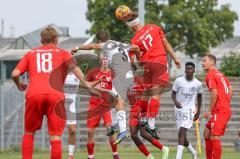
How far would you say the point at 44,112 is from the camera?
14.9 meters

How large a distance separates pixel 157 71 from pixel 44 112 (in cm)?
425

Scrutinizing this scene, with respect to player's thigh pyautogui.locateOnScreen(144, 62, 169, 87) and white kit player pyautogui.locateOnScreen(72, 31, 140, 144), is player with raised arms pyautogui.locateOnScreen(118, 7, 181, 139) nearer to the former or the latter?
player's thigh pyautogui.locateOnScreen(144, 62, 169, 87)

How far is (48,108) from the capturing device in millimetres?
14789

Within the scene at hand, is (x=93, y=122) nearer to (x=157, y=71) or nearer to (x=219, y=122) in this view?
(x=157, y=71)

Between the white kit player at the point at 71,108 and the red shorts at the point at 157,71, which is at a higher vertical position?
the red shorts at the point at 157,71

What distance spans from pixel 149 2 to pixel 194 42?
375cm

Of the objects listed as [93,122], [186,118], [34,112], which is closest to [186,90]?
[186,118]

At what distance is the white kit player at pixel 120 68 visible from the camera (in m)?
18.7

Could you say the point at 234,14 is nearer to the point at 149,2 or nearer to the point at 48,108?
Result: the point at 149,2

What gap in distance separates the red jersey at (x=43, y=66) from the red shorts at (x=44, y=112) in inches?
3.6

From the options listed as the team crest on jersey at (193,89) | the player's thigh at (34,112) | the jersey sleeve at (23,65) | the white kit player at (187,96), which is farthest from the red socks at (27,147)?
the team crest on jersey at (193,89)

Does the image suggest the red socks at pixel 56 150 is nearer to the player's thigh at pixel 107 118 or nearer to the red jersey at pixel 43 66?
the red jersey at pixel 43 66

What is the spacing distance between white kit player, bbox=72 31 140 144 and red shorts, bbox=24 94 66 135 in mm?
3669

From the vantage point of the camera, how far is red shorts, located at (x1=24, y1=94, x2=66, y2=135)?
48.2ft
